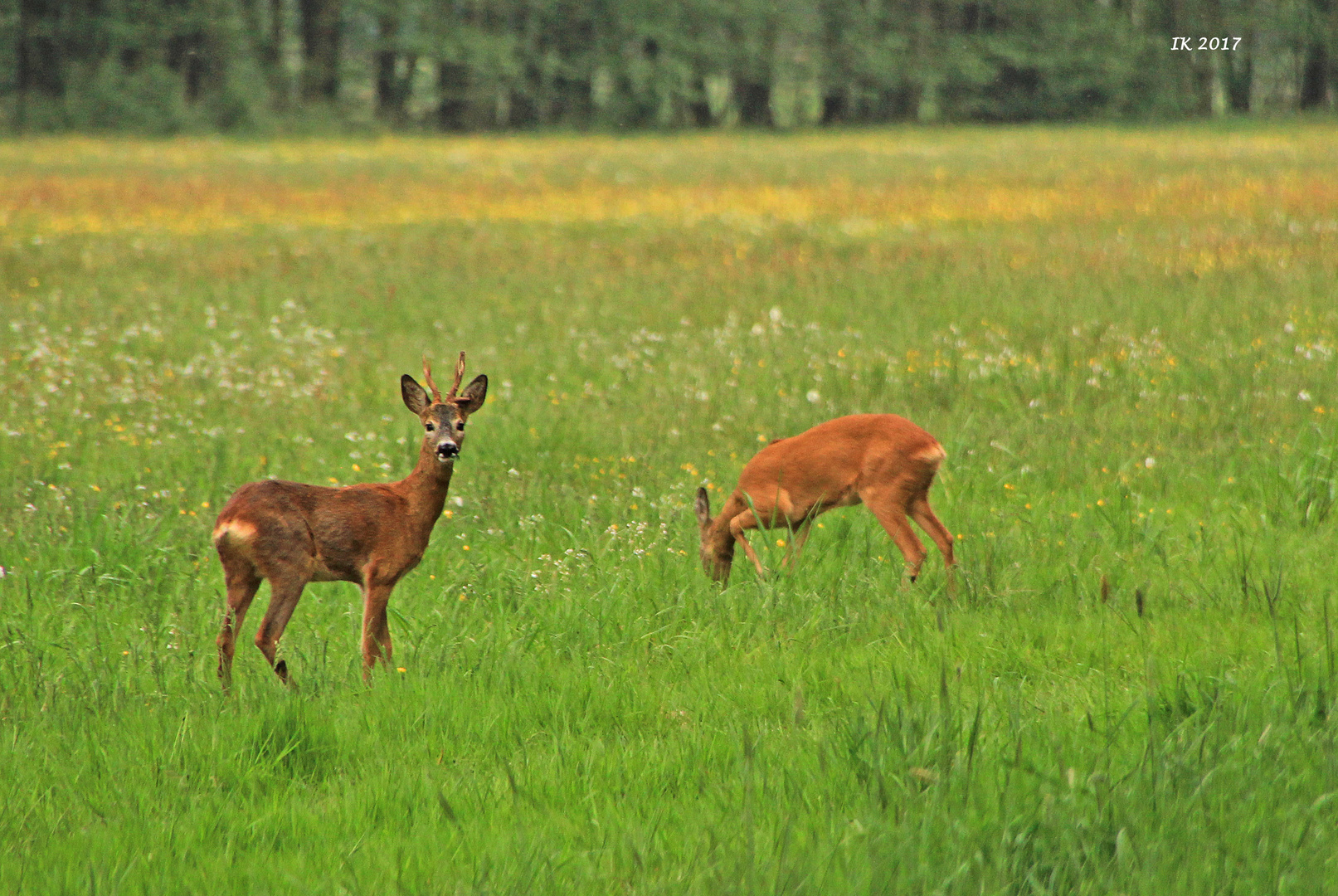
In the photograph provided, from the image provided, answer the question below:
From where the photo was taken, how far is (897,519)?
21.3ft

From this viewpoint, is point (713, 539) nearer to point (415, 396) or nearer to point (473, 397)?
point (473, 397)

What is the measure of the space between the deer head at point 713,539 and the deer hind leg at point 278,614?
2137mm

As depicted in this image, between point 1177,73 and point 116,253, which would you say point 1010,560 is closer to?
point 116,253

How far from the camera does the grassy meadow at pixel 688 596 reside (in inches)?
148

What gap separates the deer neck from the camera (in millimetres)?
5230

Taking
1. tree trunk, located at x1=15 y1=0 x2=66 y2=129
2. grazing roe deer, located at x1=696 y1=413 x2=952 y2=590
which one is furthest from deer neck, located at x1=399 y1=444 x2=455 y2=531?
tree trunk, located at x1=15 y1=0 x2=66 y2=129

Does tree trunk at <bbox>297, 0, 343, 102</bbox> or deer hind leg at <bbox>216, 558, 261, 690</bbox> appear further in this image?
tree trunk at <bbox>297, 0, 343, 102</bbox>

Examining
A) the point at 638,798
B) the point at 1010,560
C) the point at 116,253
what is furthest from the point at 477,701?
the point at 116,253

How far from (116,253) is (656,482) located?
42.3 ft

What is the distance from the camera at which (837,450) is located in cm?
671

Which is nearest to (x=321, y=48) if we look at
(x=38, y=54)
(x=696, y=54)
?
(x=38, y=54)

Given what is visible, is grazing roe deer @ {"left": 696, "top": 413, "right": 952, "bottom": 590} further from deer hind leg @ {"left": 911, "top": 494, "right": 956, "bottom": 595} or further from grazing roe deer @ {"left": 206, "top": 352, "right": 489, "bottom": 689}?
grazing roe deer @ {"left": 206, "top": 352, "right": 489, "bottom": 689}

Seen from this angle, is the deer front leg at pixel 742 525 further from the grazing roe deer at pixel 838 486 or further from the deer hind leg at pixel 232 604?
the deer hind leg at pixel 232 604

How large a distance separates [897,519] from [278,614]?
9.52 ft
